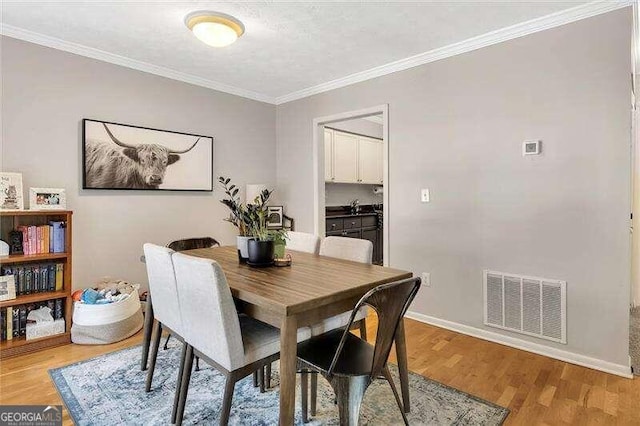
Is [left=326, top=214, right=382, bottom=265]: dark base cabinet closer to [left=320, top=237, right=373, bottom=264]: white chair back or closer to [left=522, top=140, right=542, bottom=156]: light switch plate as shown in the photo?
[left=320, top=237, right=373, bottom=264]: white chair back

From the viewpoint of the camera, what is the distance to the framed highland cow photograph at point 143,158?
3.08 metres

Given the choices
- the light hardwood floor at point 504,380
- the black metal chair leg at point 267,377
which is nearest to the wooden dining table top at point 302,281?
the black metal chair leg at point 267,377

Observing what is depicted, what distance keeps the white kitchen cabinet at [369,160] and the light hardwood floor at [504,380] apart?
321 cm

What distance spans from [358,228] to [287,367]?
13.0 ft

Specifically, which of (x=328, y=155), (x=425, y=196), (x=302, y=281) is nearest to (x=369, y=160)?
(x=328, y=155)

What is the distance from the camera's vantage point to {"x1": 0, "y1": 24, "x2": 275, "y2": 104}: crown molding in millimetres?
2715

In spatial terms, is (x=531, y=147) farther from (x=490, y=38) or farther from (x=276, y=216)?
(x=276, y=216)

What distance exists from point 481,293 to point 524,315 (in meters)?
0.34

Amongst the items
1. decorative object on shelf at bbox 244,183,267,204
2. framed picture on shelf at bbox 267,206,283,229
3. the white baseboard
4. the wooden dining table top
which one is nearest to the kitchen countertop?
framed picture on shelf at bbox 267,206,283,229

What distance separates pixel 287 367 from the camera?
137cm

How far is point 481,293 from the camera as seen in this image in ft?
9.50

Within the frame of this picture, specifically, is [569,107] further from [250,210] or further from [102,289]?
[102,289]

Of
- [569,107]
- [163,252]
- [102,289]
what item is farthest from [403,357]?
[102,289]

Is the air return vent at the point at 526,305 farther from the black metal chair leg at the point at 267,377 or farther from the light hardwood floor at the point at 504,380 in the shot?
the black metal chair leg at the point at 267,377
